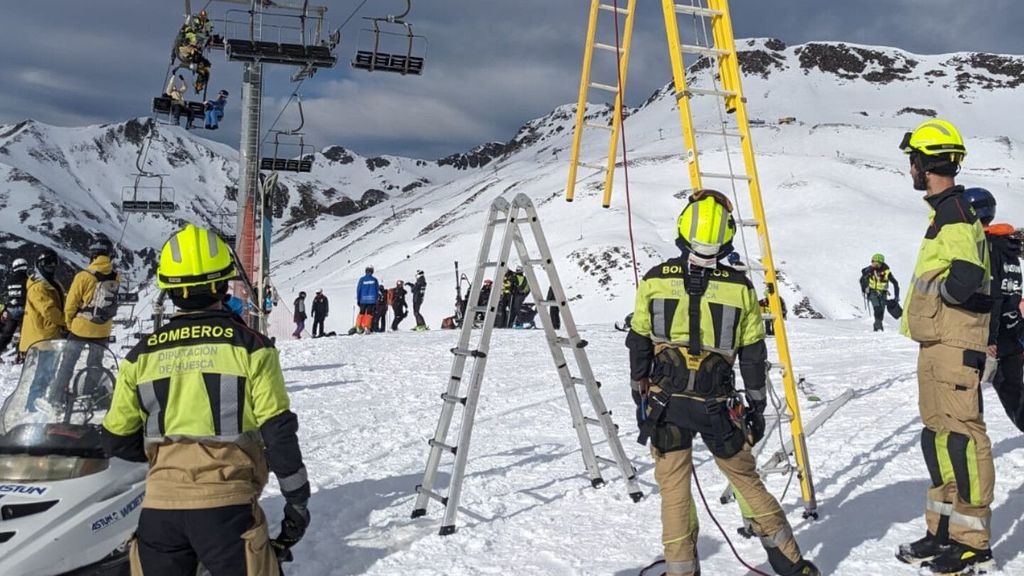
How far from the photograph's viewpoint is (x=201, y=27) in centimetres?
2231

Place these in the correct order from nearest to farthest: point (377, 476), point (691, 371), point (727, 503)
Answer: point (691, 371)
point (727, 503)
point (377, 476)

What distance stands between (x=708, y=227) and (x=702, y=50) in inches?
82.1

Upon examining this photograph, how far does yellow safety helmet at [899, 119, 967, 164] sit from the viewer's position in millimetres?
4566

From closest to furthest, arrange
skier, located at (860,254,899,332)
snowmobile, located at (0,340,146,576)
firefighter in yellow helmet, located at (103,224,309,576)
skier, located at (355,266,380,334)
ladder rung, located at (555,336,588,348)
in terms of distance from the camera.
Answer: firefighter in yellow helmet, located at (103,224,309,576), snowmobile, located at (0,340,146,576), ladder rung, located at (555,336,588,348), skier, located at (860,254,899,332), skier, located at (355,266,380,334)

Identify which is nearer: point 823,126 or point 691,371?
point 691,371

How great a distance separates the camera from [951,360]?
4469 millimetres

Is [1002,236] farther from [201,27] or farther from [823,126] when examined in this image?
[823,126]

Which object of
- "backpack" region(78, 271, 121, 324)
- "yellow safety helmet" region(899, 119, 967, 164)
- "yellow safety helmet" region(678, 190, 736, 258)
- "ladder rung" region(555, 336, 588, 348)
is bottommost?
"ladder rung" region(555, 336, 588, 348)

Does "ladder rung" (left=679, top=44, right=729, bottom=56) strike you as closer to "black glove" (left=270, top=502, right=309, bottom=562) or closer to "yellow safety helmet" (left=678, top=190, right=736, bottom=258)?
"yellow safety helmet" (left=678, top=190, right=736, bottom=258)

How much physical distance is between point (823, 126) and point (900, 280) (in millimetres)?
56467

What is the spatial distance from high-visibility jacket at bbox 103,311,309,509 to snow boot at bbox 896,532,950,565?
3.66 m

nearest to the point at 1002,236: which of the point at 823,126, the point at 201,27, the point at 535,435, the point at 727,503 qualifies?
the point at 727,503

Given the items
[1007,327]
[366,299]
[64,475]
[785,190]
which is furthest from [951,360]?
[785,190]

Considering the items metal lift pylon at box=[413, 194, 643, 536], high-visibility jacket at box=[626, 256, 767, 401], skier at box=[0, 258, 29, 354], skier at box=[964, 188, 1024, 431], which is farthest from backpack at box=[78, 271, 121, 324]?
skier at box=[964, 188, 1024, 431]
